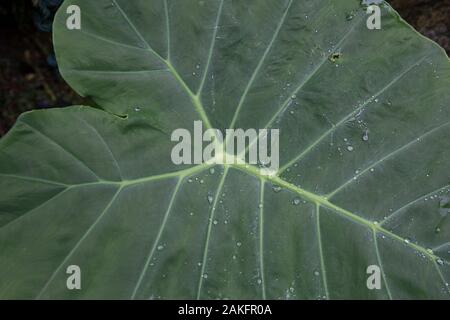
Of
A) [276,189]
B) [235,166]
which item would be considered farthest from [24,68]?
[276,189]

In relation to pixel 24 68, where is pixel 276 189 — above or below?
below

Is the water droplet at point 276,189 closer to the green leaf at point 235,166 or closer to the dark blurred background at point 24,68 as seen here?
the green leaf at point 235,166

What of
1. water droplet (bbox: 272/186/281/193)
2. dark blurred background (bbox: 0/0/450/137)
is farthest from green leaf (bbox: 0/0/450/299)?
dark blurred background (bbox: 0/0/450/137)

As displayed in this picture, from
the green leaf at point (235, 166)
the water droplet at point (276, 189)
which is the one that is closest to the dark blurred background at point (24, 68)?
the green leaf at point (235, 166)

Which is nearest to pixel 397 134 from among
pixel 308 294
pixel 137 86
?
pixel 308 294

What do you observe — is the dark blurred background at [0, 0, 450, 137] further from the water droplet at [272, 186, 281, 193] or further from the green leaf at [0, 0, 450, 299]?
the water droplet at [272, 186, 281, 193]

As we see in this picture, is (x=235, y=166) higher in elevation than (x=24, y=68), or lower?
lower

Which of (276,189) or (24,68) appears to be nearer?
(276,189)

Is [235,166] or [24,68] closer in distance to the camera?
[235,166]

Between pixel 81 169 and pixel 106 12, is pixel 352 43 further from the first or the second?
pixel 81 169

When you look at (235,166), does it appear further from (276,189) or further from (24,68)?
(24,68)
